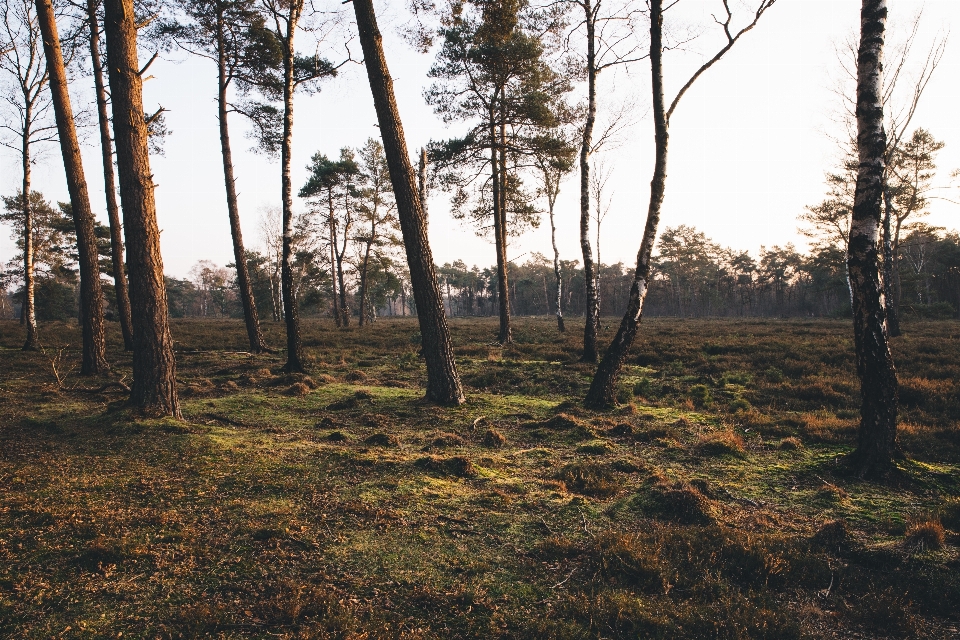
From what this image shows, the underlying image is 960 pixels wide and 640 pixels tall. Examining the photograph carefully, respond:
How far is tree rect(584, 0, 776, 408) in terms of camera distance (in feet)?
24.7

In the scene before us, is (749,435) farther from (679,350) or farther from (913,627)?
(679,350)

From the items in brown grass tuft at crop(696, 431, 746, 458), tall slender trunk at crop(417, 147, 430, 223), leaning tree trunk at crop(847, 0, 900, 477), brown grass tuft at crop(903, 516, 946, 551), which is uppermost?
tall slender trunk at crop(417, 147, 430, 223)

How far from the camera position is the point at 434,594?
2.52 m

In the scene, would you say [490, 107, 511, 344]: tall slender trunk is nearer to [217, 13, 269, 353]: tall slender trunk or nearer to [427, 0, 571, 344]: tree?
[427, 0, 571, 344]: tree

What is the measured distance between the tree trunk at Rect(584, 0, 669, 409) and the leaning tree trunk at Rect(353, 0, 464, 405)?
8.26ft

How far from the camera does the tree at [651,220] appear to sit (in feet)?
24.7

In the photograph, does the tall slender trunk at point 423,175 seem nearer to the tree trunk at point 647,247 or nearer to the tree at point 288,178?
the tree at point 288,178

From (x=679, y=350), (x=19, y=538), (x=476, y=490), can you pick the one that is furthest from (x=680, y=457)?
(x=679, y=350)

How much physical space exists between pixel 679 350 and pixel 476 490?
13006mm

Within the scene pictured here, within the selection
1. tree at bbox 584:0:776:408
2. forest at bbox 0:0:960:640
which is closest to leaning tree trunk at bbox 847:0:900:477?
forest at bbox 0:0:960:640

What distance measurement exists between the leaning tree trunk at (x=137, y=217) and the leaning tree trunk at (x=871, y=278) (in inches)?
311

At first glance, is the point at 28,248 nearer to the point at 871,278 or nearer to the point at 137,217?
the point at 137,217

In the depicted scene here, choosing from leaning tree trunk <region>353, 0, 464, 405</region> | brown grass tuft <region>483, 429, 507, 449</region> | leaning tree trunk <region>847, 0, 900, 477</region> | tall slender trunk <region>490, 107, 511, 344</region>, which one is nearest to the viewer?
leaning tree trunk <region>847, 0, 900, 477</region>

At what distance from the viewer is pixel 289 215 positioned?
11008 mm
